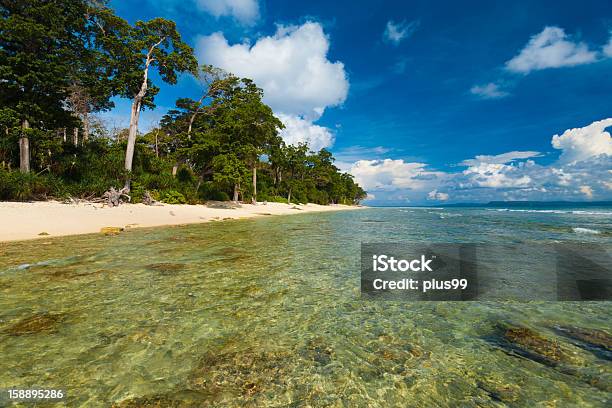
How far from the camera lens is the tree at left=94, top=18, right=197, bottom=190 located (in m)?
26.9

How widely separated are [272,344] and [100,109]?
130 feet

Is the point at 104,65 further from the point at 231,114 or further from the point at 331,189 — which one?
the point at 331,189

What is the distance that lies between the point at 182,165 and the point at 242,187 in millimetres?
8129

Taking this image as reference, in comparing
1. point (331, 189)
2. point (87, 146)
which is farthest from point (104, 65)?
point (331, 189)

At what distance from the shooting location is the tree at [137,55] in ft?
88.4

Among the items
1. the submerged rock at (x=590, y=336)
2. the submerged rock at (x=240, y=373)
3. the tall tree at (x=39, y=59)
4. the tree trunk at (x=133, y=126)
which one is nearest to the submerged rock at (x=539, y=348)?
the submerged rock at (x=590, y=336)

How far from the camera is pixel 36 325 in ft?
13.5

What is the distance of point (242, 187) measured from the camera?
3909 centimetres

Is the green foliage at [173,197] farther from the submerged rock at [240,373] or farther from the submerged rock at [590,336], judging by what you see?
the submerged rock at [590,336]

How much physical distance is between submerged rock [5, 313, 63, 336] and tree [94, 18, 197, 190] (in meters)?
24.7

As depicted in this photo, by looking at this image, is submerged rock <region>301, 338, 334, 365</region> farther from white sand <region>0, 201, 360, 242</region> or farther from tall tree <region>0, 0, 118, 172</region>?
tall tree <region>0, 0, 118, 172</region>


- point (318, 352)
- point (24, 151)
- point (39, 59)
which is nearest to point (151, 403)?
point (318, 352)

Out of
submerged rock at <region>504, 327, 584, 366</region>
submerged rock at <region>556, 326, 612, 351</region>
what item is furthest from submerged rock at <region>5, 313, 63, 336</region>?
submerged rock at <region>556, 326, 612, 351</region>

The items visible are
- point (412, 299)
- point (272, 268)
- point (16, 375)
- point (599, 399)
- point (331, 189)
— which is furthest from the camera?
point (331, 189)
